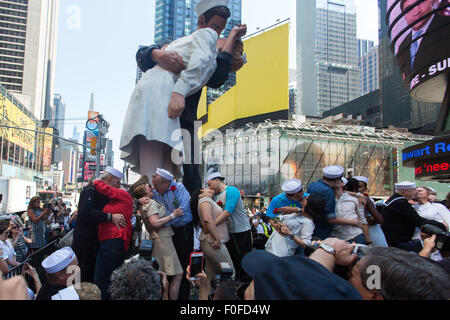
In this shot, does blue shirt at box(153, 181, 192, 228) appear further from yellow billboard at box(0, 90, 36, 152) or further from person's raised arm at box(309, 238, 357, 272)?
yellow billboard at box(0, 90, 36, 152)

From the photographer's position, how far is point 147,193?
3.75 metres

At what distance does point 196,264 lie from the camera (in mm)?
2895

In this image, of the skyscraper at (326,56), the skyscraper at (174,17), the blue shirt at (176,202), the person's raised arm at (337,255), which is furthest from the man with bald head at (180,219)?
the skyscraper at (326,56)

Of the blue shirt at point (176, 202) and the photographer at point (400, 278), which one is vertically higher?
the blue shirt at point (176, 202)

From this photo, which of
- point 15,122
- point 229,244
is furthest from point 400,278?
point 15,122

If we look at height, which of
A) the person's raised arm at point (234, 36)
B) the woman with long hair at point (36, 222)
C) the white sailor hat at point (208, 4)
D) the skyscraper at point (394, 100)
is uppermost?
the skyscraper at point (394, 100)

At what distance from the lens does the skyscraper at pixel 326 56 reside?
149 metres

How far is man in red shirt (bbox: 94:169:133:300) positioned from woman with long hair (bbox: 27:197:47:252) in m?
6.33

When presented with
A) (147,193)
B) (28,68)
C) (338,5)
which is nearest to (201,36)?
(147,193)

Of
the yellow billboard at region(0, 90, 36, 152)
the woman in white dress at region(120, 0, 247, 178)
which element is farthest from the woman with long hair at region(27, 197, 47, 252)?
the yellow billboard at region(0, 90, 36, 152)

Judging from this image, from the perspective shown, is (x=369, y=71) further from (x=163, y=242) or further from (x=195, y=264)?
(x=195, y=264)

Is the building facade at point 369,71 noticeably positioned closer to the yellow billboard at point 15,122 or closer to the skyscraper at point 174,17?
the skyscraper at point 174,17

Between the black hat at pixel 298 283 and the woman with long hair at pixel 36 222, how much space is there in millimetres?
8878

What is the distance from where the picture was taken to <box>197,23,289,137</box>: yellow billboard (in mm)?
26469
